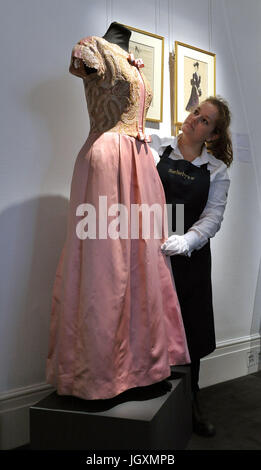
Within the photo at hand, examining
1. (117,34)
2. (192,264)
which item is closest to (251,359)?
(192,264)

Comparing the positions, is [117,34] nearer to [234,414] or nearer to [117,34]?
[117,34]

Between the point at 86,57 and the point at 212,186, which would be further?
the point at 212,186

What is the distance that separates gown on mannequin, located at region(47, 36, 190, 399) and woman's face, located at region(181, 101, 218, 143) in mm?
401

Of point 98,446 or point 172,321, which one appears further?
point 172,321

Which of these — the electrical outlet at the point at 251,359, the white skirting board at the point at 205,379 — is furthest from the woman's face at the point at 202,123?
the electrical outlet at the point at 251,359

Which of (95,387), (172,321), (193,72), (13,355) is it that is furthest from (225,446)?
(193,72)

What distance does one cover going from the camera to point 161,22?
2221mm

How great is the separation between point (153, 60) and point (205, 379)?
5.97 feet

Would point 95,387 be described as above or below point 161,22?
below

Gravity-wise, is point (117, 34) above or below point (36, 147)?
above

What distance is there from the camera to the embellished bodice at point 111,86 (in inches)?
55.5

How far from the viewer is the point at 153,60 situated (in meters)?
2.15

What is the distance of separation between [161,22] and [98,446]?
205 centimetres

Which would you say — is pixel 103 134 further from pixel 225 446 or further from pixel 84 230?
pixel 225 446
